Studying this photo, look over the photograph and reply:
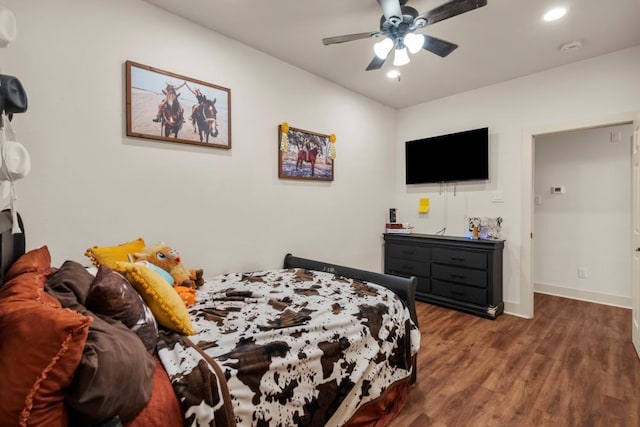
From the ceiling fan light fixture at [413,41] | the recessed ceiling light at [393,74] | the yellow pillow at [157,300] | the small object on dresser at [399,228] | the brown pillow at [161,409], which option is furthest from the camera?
the small object on dresser at [399,228]

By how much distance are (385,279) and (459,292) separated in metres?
1.73

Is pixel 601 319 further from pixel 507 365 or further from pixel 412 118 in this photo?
pixel 412 118

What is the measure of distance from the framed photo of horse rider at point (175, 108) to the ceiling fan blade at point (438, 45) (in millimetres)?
1596

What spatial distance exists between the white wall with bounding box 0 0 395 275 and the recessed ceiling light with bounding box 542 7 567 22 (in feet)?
6.46

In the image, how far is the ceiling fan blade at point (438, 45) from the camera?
7.09 ft

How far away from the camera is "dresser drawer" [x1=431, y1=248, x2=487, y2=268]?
3.34 metres

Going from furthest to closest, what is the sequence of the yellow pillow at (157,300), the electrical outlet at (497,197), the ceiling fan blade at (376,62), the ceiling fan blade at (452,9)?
1. the electrical outlet at (497,197)
2. the ceiling fan blade at (376,62)
3. the ceiling fan blade at (452,9)
4. the yellow pillow at (157,300)

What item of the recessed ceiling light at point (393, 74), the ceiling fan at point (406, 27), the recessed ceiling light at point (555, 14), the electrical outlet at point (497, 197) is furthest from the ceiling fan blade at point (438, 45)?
the electrical outlet at point (497, 197)

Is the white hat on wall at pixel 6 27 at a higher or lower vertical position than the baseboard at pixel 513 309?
higher

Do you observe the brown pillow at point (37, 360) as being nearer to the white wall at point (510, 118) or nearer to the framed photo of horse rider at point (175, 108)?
the framed photo of horse rider at point (175, 108)

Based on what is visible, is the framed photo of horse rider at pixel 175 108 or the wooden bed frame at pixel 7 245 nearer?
the wooden bed frame at pixel 7 245

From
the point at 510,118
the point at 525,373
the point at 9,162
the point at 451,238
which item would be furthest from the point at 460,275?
the point at 9,162

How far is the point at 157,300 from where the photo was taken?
4.50ft

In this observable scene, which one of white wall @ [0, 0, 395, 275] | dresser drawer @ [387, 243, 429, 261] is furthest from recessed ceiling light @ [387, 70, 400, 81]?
dresser drawer @ [387, 243, 429, 261]
